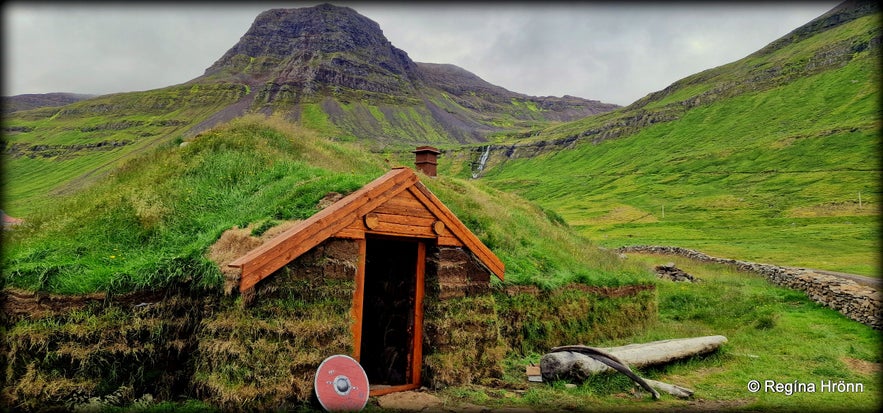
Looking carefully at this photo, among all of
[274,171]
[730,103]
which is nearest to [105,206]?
[274,171]

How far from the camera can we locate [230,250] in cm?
993

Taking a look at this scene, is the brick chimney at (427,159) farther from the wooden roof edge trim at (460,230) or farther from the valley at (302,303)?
the wooden roof edge trim at (460,230)

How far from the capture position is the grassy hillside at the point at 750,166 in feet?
167

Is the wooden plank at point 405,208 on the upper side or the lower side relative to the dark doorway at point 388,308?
upper

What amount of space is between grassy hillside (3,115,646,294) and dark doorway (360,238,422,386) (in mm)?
1765

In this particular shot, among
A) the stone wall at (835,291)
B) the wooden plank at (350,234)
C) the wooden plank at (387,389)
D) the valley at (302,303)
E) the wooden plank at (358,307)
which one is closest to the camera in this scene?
the valley at (302,303)

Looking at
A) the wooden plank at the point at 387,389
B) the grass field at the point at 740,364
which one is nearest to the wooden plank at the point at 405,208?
the wooden plank at the point at 387,389

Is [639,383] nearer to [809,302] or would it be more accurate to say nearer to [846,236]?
[809,302]

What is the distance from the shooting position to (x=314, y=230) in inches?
342

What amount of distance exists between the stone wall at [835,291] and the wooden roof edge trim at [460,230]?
1639 cm

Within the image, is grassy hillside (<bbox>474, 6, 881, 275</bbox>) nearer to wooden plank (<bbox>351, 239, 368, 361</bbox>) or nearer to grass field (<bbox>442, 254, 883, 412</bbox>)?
grass field (<bbox>442, 254, 883, 412</bbox>)

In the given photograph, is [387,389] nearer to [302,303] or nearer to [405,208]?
[302,303]

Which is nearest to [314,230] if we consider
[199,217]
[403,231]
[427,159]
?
[403,231]

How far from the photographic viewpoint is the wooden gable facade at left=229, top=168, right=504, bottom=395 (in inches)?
340
